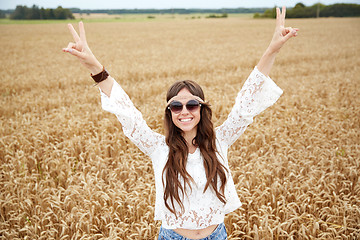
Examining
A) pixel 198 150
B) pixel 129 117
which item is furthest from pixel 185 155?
pixel 129 117

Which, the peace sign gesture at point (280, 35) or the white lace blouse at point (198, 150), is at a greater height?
the peace sign gesture at point (280, 35)

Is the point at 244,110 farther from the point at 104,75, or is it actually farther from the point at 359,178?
the point at 359,178

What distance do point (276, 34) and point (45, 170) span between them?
431 centimetres

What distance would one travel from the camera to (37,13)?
7469 cm

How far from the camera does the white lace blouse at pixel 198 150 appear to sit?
1861 mm

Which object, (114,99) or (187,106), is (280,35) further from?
(114,99)

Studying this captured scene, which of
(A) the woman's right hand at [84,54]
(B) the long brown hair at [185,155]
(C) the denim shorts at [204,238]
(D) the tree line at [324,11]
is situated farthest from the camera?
(D) the tree line at [324,11]

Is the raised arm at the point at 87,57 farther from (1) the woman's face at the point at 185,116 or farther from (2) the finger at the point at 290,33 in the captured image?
(2) the finger at the point at 290,33

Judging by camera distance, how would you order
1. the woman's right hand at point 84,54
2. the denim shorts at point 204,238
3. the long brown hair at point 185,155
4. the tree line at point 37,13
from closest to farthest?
the woman's right hand at point 84,54, the long brown hair at point 185,155, the denim shorts at point 204,238, the tree line at point 37,13

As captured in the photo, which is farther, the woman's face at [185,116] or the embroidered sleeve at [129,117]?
the woman's face at [185,116]

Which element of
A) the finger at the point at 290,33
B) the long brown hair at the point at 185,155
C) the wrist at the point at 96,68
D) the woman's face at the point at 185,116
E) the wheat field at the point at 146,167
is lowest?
the wheat field at the point at 146,167

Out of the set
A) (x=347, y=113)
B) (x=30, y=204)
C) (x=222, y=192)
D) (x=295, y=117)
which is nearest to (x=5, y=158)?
(x=30, y=204)

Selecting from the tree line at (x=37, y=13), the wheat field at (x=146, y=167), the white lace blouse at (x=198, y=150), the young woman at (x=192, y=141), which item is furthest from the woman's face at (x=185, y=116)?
the tree line at (x=37, y=13)

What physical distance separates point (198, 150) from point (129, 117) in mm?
604
